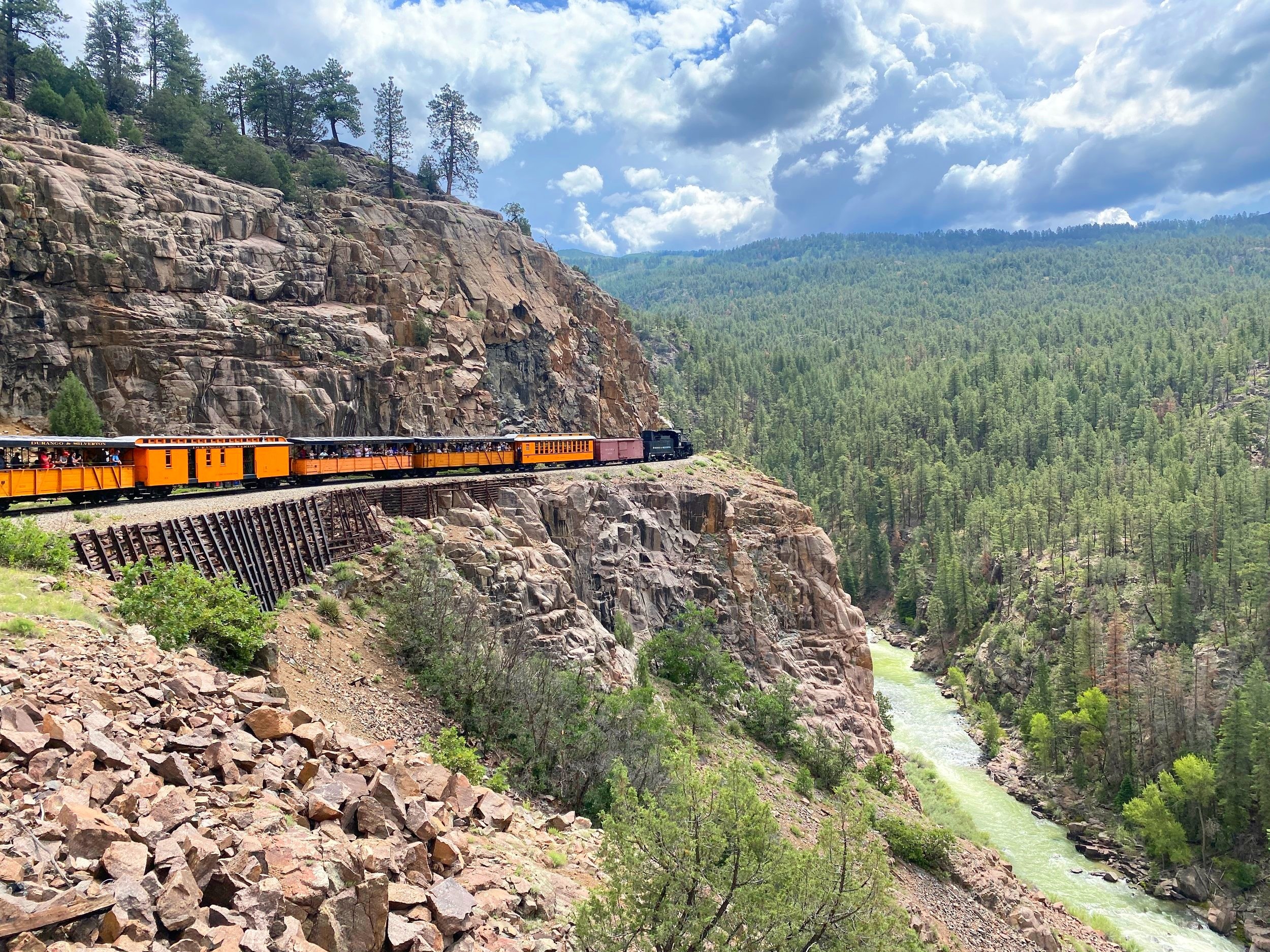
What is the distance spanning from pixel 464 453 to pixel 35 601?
95.5ft

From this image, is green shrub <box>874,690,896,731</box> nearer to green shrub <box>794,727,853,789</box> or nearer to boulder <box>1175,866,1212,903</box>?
green shrub <box>794,727,853,789</box>

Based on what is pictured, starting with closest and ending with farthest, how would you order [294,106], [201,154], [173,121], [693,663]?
1. [693,663]
2. [201,154]
3. [173,121]
4. [294,106]

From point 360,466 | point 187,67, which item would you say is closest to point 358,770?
point 360,466

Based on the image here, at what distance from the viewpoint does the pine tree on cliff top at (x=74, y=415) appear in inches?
1465

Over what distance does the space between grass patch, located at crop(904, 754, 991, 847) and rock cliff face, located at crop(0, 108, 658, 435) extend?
121 feet

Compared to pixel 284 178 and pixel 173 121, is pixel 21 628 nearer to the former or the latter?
pixel 284 178

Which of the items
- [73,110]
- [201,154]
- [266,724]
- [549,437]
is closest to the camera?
[266,724]

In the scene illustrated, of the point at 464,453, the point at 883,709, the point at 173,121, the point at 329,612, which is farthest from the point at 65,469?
the point at 883,709

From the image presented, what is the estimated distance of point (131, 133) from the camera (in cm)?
5356

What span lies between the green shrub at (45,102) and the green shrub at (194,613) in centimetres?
5252

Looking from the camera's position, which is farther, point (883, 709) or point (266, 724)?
point (883, 709)

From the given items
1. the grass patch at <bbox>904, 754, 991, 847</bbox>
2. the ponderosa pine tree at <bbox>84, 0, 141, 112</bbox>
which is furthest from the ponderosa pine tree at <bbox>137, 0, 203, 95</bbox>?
the grass patch at <bbox>904, 754, 991, 847</bbox>

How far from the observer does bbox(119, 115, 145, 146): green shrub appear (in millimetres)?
53656

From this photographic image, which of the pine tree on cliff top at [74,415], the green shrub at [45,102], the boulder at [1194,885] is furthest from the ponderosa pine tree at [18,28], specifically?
the boulder at [1194,885]
